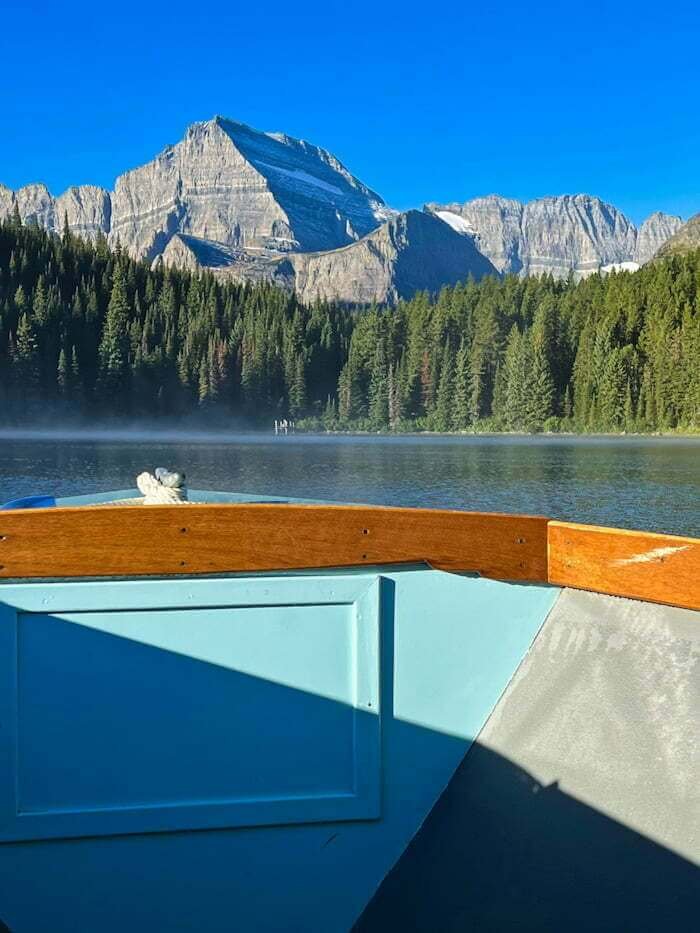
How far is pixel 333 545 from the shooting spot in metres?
2.89

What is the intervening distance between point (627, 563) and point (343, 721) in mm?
1012

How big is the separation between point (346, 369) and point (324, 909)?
168917 millimetres

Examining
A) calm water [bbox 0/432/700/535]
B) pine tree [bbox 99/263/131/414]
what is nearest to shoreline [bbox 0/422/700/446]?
pine tree [bbox 99/263/131/414]

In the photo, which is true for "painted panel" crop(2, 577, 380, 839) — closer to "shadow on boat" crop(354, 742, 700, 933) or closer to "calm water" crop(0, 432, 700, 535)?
"shadow on boat" crop(354, 742, 700, 933)

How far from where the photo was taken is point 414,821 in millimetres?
3061

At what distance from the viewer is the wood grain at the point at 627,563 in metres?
2.79

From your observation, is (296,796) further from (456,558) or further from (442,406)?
(442,406)

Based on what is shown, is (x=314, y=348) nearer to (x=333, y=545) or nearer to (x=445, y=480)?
(x=445, y=480)

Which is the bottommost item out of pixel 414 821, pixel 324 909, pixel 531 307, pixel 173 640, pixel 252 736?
pixel 324 909

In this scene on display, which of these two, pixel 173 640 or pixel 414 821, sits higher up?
pixel 173 640

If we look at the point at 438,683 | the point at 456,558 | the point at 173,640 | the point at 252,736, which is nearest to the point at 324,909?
the point at 252,736

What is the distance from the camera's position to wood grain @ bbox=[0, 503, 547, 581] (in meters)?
2.77

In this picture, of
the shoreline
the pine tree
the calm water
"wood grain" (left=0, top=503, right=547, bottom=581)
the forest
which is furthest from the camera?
the pine tree

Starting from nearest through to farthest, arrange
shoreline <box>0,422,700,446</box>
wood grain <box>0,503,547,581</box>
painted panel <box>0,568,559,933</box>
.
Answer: wood grain <box>0,503,547,581</box>
painted panel <box>0,568,559,933</box>
shoreline <box>0,422,700,446</box>
